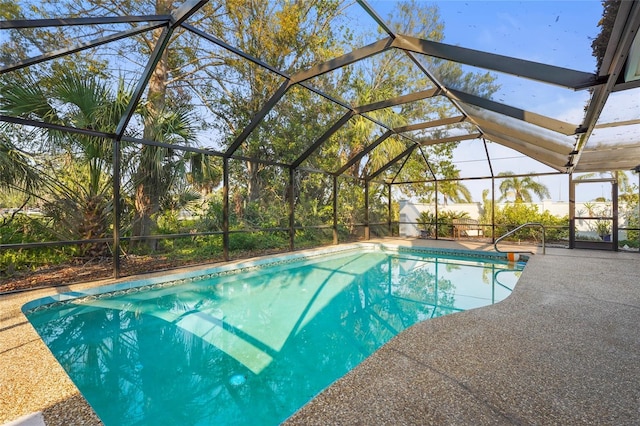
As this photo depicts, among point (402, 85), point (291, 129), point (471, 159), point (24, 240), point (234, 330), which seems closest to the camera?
point (234, 330)

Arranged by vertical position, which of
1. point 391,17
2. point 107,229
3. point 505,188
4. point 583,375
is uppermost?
point 391,17

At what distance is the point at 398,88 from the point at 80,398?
9567 millimetres

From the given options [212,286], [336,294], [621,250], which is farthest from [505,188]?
[212,286]

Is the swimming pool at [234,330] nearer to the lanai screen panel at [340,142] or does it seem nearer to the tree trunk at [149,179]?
the tree trunk at [149,179]

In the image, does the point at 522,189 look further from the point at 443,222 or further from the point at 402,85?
the point at 402,85

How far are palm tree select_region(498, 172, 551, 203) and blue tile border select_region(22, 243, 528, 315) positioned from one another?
6993 mm

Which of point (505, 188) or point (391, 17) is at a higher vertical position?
point (391, 17)

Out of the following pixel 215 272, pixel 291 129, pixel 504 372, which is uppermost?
pixel 291 129

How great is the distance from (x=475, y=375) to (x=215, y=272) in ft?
17.9

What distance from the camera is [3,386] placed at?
204 centimetres

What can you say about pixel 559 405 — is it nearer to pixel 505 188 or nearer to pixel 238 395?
pixel 238 395

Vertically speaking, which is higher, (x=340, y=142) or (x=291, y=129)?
(x=291, y=129)

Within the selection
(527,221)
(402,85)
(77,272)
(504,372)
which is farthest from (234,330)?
(527,221)

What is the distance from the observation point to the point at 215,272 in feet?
21.3
